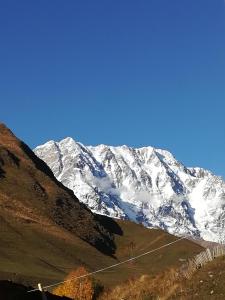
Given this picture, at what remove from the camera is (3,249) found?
187 meters

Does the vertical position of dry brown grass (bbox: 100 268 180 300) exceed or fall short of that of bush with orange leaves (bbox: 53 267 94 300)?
it falls short

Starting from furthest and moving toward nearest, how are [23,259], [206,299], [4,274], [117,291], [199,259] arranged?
[23,259] → [4,274] → [117,291] → [199,259] → [206,299]

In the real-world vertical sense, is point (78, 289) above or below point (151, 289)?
above

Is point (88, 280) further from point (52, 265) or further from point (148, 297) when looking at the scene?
point (52, 265)

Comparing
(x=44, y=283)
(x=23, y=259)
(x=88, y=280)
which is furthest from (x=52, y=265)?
(x=88, y=280)

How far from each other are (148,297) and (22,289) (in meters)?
7.15

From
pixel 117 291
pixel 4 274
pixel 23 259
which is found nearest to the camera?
pixel 117 291

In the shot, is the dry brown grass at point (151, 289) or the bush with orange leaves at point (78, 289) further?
the bush with orange leaves at point (78, 289)

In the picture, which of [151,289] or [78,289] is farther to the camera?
[78,289]

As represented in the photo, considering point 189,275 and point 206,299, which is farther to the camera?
point 189,275

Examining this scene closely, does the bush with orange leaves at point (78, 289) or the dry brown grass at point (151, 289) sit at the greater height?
the bush with orange leaves at point (78, 289)

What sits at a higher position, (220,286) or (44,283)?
(44,283)

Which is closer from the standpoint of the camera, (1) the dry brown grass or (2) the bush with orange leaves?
(1) the dry brown grass

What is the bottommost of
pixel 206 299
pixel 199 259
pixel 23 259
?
pixel 206 299
